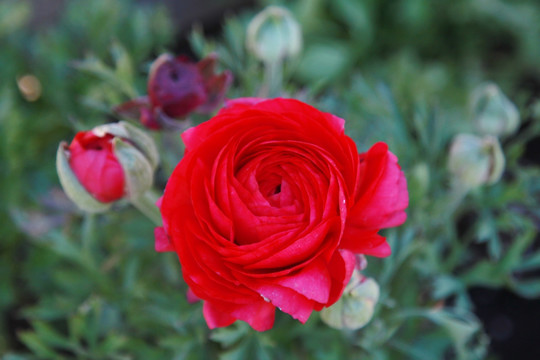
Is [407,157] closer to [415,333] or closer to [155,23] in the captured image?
[415,333]

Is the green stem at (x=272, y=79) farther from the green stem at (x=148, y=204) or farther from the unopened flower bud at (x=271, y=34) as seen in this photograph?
the green stem at (x=148, y=204)

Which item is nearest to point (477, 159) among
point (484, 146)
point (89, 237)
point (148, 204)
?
point (484, 146)

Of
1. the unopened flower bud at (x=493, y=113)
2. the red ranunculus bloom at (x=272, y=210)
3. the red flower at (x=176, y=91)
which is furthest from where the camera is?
the unopened flower bud at (x=493, y=113)

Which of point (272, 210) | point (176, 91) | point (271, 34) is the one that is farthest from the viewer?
point (271, 34)

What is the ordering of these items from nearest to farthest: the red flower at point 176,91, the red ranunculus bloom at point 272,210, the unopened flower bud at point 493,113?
the red ranunculus bloom at point 272,210 < the red flower at point 176,91 < the unopened flower bud at point 493,113

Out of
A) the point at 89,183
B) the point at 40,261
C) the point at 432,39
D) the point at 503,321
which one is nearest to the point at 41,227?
the point at 40,261

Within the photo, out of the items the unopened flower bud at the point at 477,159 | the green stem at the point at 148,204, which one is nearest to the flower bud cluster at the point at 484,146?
the unopened flower bud at the point at 477,159

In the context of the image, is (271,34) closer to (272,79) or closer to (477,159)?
(272,79)
